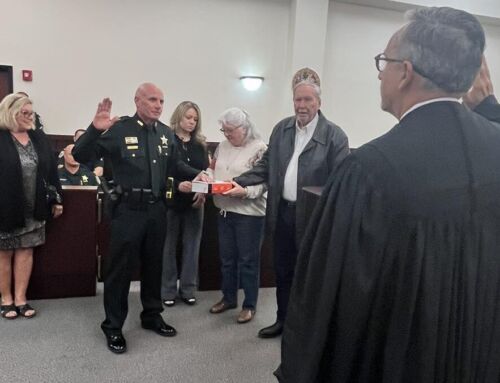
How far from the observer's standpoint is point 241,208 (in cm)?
282

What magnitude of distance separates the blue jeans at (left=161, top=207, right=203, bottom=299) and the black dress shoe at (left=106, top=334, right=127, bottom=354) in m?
0.66

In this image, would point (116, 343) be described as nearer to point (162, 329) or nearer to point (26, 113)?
point (162, 329)

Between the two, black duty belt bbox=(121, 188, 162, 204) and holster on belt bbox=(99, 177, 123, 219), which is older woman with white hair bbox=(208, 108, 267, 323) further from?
holster on belt bbox=(99, 177, 123, 219)

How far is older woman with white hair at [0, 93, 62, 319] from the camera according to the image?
2.66 meters

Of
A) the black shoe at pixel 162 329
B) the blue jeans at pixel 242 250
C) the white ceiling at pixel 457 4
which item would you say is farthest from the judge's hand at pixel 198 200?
the white ceiling at pixel 457 4

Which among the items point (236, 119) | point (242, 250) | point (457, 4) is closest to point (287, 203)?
point (242, 250)

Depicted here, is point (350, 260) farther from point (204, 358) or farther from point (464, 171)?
point (204, 358)

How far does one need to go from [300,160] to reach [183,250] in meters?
1.22

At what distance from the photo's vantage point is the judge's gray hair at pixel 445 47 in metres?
0.91

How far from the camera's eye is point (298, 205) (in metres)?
2.36

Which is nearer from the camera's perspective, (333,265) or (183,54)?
(333,265)

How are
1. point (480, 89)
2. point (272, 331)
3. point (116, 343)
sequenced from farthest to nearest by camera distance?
point (272, 331)
point (116, 343)
point (480, 89)

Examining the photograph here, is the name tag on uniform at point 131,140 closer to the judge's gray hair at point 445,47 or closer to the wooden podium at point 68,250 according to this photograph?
the wooden podium at point 68,250

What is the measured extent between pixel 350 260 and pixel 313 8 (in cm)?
504
